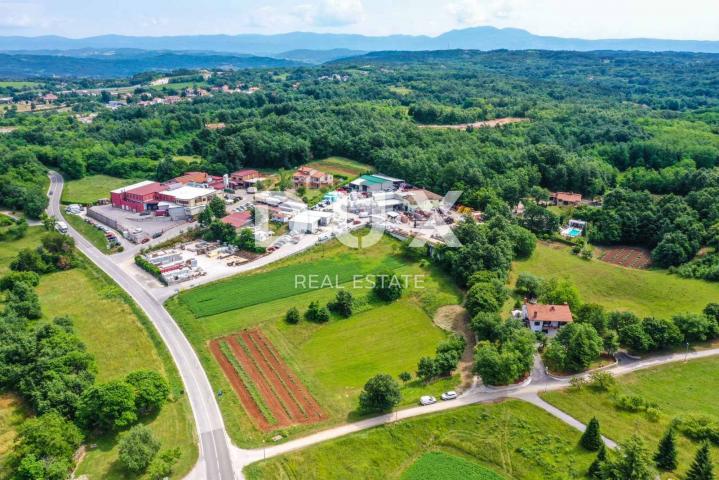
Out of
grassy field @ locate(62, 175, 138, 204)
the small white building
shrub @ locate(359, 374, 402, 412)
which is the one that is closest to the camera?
shrub @ locate(359, 374, 402, 412)

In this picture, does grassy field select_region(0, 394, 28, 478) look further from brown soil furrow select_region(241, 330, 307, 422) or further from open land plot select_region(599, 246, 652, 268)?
open land plot select_region(599, 246, 652, 268)

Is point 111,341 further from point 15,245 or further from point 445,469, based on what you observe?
point 445,469

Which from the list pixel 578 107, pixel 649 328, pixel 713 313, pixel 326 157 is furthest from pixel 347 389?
pixel 578 107

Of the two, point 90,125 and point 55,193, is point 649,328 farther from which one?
point 90,125

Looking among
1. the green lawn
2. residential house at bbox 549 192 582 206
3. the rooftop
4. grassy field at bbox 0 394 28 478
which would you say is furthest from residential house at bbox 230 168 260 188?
grassy field at bbox 0 394 28 478

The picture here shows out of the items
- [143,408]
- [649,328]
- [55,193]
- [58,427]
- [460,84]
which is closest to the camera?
[58,427]

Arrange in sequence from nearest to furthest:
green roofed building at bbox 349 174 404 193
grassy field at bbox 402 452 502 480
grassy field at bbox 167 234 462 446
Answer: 1. grassy field at bbox 402 452 502 480
2. grassy field at bbox 167 234 462 446
3. green roofed building at bbox 349 174 404 193

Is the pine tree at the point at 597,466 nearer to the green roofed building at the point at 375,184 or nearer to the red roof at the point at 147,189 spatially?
the green roofed building at the point at 375,184
